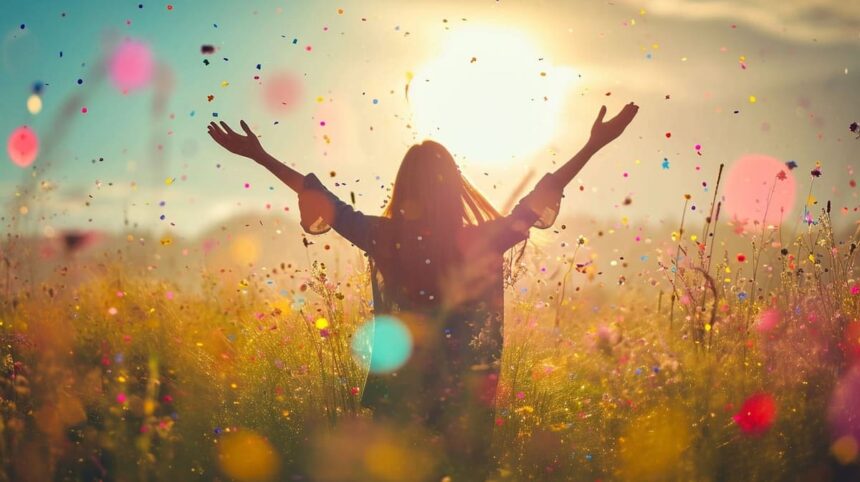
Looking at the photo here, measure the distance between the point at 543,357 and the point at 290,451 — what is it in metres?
2.47

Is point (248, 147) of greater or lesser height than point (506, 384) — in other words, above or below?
above

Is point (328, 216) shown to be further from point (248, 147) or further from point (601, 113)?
point (601, 113)

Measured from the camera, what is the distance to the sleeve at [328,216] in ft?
13.9

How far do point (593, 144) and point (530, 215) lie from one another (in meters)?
0.59

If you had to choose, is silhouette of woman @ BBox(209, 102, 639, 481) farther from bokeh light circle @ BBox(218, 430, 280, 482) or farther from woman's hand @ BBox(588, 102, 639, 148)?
bokeh light circle @ BBox(218, 430, 280, 482)

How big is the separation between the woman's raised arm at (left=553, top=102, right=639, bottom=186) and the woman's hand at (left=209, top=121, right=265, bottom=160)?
6.26ft

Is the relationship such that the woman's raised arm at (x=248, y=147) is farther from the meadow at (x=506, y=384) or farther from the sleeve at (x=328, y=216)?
the meadow at (x=506, y=384)

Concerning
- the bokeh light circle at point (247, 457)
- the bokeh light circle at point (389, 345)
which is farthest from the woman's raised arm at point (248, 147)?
the bokeh light circle at point (247, 457)

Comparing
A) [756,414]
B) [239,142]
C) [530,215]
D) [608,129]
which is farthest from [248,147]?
[756,414]

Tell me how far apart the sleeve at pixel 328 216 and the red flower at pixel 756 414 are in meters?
2.59

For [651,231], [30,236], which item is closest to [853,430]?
[30,236]

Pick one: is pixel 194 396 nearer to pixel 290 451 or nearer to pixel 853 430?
pixel 290 451

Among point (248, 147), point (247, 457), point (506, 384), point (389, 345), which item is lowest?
point (247, 457)

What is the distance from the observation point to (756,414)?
4.54 meters
